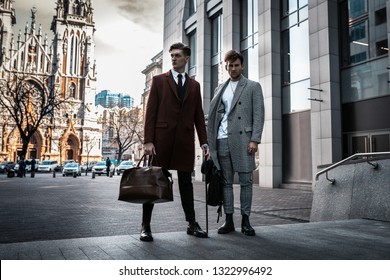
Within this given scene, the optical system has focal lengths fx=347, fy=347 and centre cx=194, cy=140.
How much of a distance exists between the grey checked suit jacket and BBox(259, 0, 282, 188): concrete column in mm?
12735

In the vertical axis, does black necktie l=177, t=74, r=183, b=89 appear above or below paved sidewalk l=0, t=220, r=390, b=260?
above

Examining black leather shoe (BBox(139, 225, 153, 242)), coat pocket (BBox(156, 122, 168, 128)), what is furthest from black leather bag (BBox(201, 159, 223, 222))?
black leather shoe (BBox(139, 225, 153, 242))

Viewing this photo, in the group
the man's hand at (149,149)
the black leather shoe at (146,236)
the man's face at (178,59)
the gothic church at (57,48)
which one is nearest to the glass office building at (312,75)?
the gothic church at (57,48)

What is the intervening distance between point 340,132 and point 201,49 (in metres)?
11.9

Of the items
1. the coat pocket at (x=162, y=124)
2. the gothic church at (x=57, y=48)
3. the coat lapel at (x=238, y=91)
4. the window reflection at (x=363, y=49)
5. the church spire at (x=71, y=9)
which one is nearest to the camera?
the coat pocket at (x=162, y=124)

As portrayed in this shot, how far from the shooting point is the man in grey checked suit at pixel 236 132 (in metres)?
3.96

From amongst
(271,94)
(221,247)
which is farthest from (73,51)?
(221,247)

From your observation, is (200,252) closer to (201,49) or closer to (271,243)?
(271,243)

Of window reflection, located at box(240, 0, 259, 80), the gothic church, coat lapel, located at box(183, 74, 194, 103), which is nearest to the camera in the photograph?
coat lapel, located at box(183, 74, 194, 103)

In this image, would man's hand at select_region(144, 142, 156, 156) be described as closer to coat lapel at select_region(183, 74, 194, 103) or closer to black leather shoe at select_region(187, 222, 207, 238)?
coat lapel at select_region(183, 74, 194, 103)

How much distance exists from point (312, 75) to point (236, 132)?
12.1 metres

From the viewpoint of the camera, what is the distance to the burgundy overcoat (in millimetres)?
3727

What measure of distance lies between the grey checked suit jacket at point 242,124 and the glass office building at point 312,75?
Result: 32.8 feet

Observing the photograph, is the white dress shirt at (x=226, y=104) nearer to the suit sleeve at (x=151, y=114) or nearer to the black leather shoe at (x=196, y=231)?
the suit sleeve at (x=151, y=114)
